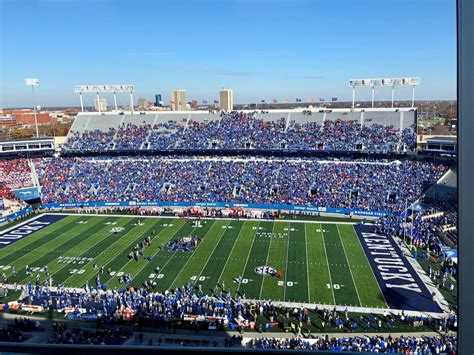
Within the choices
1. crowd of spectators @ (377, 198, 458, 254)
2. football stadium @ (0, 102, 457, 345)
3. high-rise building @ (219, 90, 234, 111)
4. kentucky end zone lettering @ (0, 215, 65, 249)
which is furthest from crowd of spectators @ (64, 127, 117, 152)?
crowd of spectators @ (377, 198, 458, 254)

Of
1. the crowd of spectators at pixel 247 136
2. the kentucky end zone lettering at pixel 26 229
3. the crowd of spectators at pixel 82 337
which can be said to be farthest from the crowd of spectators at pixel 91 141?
the crowd of spectators at pixel 82 337

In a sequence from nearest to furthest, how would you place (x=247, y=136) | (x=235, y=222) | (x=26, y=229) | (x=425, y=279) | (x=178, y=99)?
1. (x=425, y=279)
2. (x=26, y=229)
3. (x=235, y=222)
4. (x=247, y=136)
5. (x=178, y=99)

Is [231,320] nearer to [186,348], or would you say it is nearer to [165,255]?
[165,255]

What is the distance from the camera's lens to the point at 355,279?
38.0 feet

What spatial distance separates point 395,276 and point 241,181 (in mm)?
10748

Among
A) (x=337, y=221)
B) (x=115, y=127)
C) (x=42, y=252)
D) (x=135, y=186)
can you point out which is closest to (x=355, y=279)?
(x=337, y=221)

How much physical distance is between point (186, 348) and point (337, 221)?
16.5 metres

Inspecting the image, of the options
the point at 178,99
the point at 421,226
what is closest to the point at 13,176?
the point at 421,226

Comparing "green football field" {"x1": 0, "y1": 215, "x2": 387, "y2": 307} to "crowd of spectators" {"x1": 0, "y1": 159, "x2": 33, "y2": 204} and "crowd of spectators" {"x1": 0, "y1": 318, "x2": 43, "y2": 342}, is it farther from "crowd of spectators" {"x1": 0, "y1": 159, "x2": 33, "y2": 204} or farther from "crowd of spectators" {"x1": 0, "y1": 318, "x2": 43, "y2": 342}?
"crowd of spectators" {"x1": 0, "y1": 318, "x2": 43, "y2": 342}

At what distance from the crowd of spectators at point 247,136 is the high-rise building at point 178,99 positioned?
15.4m

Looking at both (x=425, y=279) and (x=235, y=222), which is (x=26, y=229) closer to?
(x=235, y=222)

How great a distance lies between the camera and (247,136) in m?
24.8

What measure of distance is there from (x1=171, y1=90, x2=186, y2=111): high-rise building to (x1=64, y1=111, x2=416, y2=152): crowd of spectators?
15378 mm

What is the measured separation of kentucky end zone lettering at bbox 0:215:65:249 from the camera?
15.4 meters
